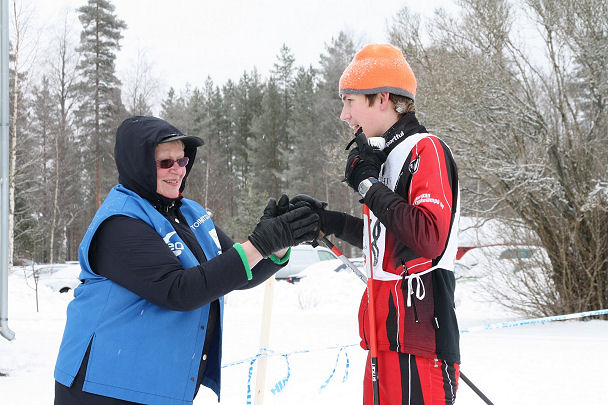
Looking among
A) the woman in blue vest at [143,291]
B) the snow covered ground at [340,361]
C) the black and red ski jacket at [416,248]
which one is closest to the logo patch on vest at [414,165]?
the black and red ski jacket at [416,248]

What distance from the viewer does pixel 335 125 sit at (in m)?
29.7

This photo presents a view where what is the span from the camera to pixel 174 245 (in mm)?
2053

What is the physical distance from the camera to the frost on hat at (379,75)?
208 cm

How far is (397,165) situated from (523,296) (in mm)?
8047

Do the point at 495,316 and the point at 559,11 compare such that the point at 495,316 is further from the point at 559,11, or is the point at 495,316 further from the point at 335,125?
the point at 335,125

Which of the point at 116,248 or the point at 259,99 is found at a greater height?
the point at 259,99

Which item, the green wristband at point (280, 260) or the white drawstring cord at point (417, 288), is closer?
the white drawstring cord at point (417, 288)

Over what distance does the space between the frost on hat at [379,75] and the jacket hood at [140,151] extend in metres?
0.71

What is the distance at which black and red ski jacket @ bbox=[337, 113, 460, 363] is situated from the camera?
70.9 inches

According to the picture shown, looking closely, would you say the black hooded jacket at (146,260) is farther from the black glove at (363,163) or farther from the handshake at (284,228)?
the black glove at (363,163)

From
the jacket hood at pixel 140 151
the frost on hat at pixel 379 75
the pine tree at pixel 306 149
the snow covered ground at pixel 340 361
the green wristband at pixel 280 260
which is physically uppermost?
the pine tree at pixel 306 149

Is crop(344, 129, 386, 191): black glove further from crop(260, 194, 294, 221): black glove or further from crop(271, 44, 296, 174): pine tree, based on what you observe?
crop(271, 44, 296, 174): pine tree

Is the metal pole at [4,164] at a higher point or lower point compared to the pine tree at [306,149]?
lower

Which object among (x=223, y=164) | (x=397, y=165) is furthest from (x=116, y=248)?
(x=223, y=164)
